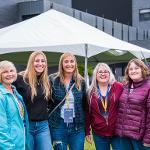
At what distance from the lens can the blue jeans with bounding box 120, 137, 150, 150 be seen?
18.3ft

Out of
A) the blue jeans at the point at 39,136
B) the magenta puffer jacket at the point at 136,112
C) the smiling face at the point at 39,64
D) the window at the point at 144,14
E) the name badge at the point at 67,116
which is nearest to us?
the magenta puffer jacket at the point at 136,112

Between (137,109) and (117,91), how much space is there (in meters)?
0.49

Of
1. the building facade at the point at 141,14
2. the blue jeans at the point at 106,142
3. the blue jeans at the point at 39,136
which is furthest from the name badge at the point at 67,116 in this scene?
the building facade at the point at 141,14

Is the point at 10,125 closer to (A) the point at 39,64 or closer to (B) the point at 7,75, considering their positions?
(B) the point at 7,75

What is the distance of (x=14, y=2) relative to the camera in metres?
27.3

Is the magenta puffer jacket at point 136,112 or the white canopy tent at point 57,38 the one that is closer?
the magenta puffer jacket at point 136,112

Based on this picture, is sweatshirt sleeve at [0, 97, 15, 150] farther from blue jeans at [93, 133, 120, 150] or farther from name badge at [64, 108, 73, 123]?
blue jeans at [93, 133, 120, 150]

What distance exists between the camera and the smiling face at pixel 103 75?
5.89 metres

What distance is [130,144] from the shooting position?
569 cm

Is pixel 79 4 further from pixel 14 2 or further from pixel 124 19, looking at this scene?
pixel 14 2

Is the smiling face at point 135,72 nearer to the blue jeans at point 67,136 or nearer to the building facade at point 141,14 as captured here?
the blue jeans at point 67,136

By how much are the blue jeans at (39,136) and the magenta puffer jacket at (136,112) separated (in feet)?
3.17

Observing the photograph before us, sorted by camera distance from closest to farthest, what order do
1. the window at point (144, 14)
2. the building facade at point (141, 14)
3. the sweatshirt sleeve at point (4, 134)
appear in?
the sweatshirt sleeve at point (4, 134) < the window at point (144, 14) < the building facade at point (141, 14)

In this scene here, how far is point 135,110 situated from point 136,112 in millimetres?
28
